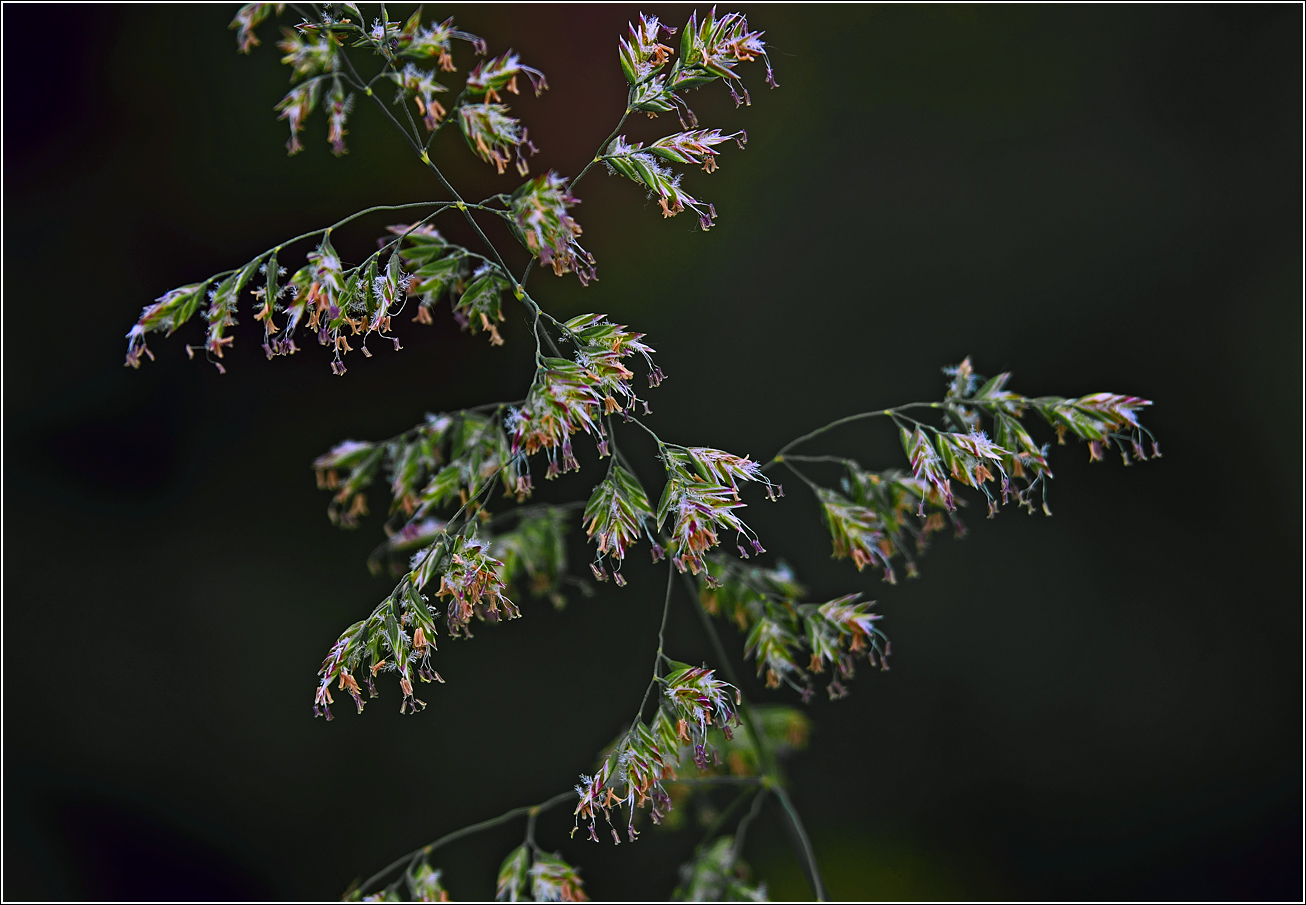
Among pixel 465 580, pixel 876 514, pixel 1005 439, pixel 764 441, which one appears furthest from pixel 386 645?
pixel 764 441

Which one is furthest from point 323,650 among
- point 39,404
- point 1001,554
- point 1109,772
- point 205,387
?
point 1109,772

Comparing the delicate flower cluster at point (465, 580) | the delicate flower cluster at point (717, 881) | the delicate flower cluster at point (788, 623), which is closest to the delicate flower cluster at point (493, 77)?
the delicate flower cluster at point (465, 580)

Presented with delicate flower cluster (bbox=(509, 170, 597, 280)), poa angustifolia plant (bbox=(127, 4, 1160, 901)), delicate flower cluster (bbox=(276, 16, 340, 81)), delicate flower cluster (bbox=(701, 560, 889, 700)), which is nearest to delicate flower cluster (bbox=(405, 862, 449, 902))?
poa angustifolia plant (bbox=(127, 4, 1160, 901))

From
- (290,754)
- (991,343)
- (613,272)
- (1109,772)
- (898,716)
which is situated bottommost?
(1109,772)

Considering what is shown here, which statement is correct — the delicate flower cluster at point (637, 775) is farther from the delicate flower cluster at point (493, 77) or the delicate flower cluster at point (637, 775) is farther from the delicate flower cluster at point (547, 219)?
the delicate flower cluster at point (493, 77)

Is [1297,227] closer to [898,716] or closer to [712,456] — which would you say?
[898,716]

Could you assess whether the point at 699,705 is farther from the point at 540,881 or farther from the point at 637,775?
the point at 540,881
